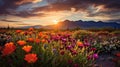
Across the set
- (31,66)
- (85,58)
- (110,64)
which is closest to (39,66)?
(31,66)

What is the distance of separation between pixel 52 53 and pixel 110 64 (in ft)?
12.8

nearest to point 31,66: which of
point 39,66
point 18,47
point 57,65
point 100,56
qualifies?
point 39,66

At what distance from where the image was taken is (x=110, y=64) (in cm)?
909

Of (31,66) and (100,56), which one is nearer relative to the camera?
(31,66)

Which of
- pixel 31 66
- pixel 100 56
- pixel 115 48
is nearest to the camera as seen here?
pixel 31 66

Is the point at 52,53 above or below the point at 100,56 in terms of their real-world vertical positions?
above

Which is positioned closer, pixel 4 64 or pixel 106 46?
pixel 4 64

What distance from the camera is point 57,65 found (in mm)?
5539

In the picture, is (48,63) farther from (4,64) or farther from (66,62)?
(4,64)

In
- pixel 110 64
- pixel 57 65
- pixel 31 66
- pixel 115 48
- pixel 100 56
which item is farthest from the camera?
pixel 115 48

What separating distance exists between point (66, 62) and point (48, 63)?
0.47m

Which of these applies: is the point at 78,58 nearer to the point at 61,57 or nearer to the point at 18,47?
the point at 61,57

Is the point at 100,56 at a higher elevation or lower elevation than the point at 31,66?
lower

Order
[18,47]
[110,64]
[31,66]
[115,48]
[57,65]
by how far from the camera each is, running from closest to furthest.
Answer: [31,66] < [57,65] < [18,47] < [110,64] < [115,48]
